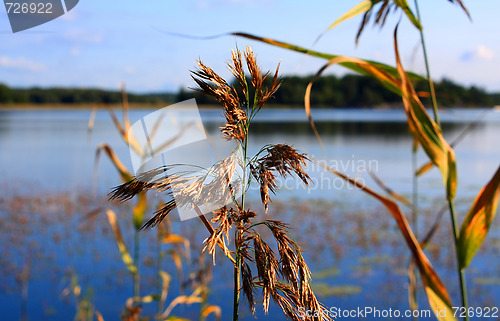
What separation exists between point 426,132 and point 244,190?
449mm

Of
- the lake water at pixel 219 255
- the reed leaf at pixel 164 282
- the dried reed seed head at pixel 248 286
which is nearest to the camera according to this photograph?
the dried reed seed head at pixel 248 286

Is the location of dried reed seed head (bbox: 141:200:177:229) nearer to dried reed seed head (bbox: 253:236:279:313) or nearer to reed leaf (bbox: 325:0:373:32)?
dried reed seed head (bbox: 253:236:279:313)

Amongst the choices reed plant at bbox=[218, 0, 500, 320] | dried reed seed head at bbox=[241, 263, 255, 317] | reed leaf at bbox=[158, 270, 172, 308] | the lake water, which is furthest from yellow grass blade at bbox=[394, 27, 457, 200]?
reed leaf at bbox=[158, 270, 172, 308]

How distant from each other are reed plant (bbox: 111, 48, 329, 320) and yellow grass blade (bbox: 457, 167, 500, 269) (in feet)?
1.49

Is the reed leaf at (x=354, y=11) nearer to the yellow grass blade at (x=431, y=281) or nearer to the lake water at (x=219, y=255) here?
the yellow grass blade at (x=431, y=281)

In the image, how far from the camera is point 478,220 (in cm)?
88

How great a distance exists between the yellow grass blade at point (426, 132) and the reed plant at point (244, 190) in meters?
0.33

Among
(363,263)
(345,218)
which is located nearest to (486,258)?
(363,263)

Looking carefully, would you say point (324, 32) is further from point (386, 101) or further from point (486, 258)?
point (386, 101)

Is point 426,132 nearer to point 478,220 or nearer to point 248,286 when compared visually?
point 478,220

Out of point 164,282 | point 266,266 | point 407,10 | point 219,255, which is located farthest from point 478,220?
point 219,255

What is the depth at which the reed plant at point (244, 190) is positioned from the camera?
0.52 meters

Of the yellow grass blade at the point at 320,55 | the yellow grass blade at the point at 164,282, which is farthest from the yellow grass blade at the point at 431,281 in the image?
the yellow grass blade at the point at 164,282

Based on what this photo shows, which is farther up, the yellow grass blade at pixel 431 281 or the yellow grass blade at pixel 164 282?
the yellow grass blade at pixel 431 281
